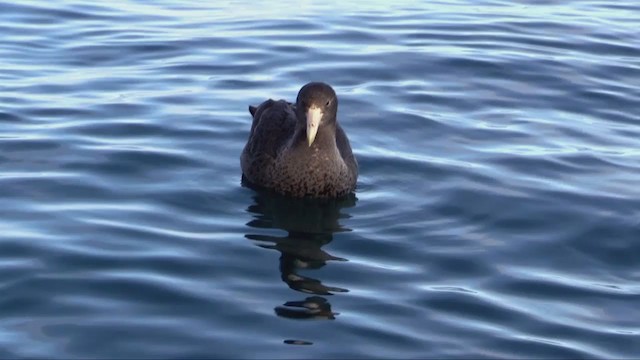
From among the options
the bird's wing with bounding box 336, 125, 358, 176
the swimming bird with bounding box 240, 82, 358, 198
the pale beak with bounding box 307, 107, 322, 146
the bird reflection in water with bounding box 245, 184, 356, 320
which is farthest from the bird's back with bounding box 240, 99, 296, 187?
the pale beak with bounding box 307, 107, 322, 146

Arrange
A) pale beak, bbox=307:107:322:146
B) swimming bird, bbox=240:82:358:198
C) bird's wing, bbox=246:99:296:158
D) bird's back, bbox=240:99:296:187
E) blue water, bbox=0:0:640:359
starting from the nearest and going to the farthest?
1. blue water, bbox=0:0:640:359
2. pale beak, bbox=307:107:322:146
3. swimming bird, bbox=240:82:358:198
4. bird's back, bbox=240:99:296:187
5. bird's wing, bbox=246:99:296:158

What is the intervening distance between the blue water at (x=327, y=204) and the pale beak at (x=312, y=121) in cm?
57

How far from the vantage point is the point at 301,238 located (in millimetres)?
10742

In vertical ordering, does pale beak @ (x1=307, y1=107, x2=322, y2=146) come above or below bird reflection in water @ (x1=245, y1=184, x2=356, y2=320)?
above

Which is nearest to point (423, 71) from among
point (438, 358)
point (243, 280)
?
point (243, 280)

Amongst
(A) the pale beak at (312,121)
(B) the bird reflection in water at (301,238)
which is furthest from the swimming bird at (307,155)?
(B) the bird reflection in water at (301,238)

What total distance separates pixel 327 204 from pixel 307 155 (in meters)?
Answer: 0.49

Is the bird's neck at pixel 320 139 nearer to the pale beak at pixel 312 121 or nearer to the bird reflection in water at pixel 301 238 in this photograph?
the pale beak at pixel 312 121

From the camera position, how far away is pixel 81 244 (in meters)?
10.2

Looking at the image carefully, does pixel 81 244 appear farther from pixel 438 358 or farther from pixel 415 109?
pixel 415 109

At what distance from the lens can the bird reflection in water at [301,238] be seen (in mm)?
9180

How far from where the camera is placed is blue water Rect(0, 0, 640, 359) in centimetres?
881

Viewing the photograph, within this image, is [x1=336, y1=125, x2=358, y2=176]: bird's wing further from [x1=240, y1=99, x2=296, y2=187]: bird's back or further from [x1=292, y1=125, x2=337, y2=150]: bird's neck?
[x1=240, y1=99, x2=296, y2=187]: bird's back

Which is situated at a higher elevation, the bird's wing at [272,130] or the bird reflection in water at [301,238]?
the bird's wing at [272,130]
